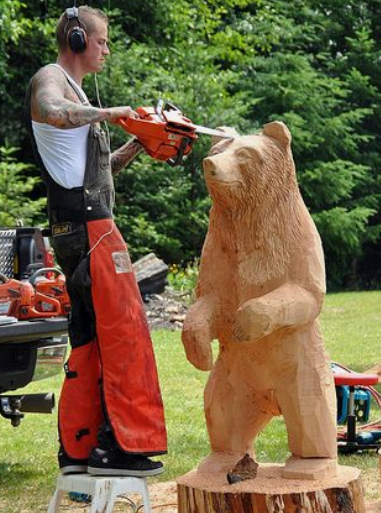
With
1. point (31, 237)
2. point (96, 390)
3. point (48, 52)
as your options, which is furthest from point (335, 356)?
point (48, 52)

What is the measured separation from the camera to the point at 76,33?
4402 mm

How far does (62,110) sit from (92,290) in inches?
29.3

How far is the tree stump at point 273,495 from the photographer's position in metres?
3.93

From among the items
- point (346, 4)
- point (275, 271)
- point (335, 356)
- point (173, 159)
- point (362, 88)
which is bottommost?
point (335, 356)

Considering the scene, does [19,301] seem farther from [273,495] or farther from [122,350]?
[273,495]

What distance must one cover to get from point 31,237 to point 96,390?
2095 millimetres

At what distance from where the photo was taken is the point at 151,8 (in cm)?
1923

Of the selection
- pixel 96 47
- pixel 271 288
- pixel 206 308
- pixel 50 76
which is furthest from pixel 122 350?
pixel 96 47

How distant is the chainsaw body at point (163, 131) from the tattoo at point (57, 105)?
135 mm

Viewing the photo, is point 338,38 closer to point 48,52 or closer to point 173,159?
point 48,52

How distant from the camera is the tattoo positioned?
4.17 m

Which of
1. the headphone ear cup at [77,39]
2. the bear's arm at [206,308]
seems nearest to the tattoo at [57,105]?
the headphone ear cup at [77,39]

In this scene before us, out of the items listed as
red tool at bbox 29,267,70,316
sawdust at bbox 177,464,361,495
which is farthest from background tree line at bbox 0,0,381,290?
sawdust at bbox 177,464,361,495

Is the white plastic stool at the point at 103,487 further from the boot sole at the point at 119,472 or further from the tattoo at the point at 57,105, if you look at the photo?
the tattoo at the point at 57,105
